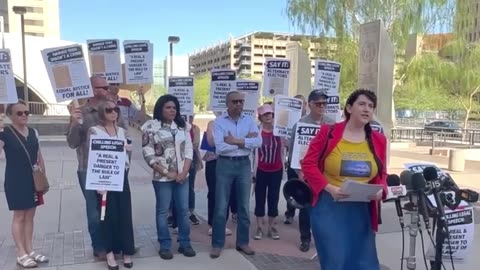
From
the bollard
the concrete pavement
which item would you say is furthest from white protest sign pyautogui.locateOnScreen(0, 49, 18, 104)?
the bollard

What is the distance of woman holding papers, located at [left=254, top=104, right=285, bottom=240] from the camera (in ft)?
17.6

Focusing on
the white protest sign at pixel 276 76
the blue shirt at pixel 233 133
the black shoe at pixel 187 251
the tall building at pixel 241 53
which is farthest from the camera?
the tall building at pixel 241 53

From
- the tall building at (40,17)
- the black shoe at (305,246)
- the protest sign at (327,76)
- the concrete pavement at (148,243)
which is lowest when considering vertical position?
the concrete pavement at (148,243)

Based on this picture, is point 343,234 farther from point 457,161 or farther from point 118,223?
point 457,161

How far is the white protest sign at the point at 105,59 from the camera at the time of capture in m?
5.47

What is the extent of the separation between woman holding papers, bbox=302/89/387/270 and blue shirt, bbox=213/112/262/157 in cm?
151

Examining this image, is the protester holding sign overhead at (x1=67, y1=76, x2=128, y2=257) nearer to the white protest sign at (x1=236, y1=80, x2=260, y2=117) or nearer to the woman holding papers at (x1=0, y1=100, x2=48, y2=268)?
the woman holding papers at (x1=0, y1=100, x2=48, y2=268)

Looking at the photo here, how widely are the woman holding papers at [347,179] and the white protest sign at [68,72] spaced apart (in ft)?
8.59

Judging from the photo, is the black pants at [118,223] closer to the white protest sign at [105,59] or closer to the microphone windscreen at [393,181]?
the white protest sign at [105,59]

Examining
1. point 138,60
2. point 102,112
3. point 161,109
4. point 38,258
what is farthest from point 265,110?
point 38,258

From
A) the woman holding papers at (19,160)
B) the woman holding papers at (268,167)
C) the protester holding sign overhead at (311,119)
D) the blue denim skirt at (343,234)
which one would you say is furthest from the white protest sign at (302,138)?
the woman holding papers at (19,160)

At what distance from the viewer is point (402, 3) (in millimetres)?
19141

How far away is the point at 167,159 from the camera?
4.59 meters

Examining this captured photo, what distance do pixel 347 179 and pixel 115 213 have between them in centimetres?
246
